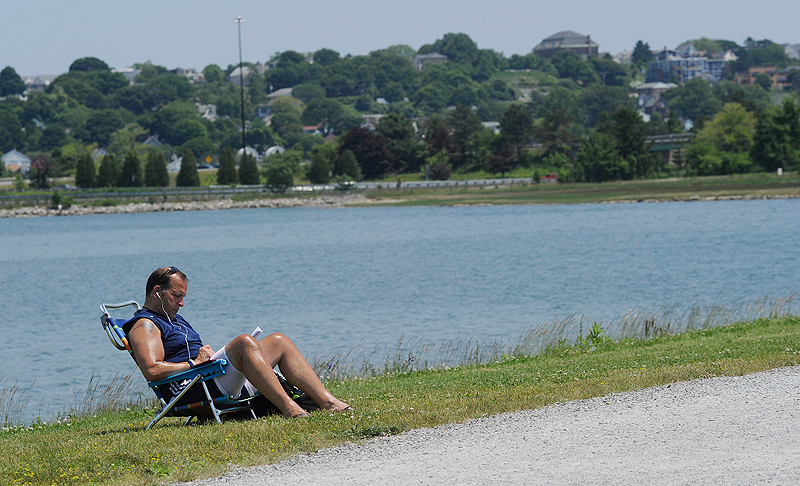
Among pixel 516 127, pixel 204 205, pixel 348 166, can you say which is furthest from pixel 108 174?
pixel 516 127

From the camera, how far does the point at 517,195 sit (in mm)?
88938

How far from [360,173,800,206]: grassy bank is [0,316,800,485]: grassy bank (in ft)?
220

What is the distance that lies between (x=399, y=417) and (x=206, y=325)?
18927mm

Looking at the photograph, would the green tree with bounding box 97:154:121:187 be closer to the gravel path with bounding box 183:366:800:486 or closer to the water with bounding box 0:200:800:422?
the water with bounding box 0:200:800:422

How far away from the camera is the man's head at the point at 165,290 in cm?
770

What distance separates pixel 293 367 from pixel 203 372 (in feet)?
2.42

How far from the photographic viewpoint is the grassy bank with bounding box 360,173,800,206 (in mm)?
76812

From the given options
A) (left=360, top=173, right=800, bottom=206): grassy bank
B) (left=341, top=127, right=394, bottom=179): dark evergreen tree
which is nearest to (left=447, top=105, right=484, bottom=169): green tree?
(left=341, top=127, right=394, bottom=179): dark evergreen tree

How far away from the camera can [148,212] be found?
9006 centimetres

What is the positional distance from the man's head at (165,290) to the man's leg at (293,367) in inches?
31.9

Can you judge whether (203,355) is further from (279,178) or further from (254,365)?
(279,178)

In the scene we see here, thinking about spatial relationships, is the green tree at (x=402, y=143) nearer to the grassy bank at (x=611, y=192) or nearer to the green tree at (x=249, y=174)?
the grassy bank at (x=611, y=192)

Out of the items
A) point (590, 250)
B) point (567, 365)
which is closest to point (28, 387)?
point (567, 365)

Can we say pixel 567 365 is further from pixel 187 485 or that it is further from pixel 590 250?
pixel 590 250
